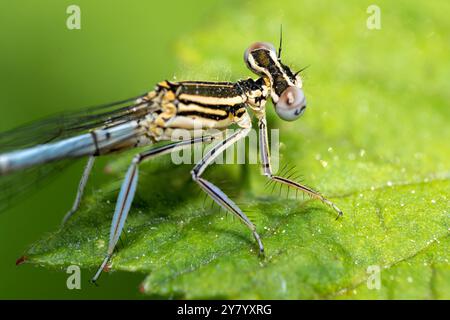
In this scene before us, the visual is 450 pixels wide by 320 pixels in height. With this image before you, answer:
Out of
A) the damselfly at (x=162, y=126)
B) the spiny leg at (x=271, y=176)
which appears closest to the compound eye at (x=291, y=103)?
the damselfly at (x=162, y=126)

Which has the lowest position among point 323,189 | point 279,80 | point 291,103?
point 323,189

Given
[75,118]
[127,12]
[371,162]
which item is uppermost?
[127,12]

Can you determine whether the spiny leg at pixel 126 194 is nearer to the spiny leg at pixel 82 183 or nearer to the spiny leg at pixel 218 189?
the spiny leg at pixel 218 189

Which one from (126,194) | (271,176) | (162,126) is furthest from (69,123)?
(271,176)

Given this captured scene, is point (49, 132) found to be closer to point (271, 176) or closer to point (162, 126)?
point (162, 126)

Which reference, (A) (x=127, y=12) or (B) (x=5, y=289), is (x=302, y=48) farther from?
(B) (x=5, y=289)

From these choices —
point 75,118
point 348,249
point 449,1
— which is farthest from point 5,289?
point 449,1

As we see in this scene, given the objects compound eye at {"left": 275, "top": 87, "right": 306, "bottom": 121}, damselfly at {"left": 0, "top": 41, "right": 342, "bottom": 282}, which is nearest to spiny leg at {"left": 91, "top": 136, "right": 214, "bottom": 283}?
damselfly at {"left": 0, "top": 41, "right": 342, "bottom": 282}
